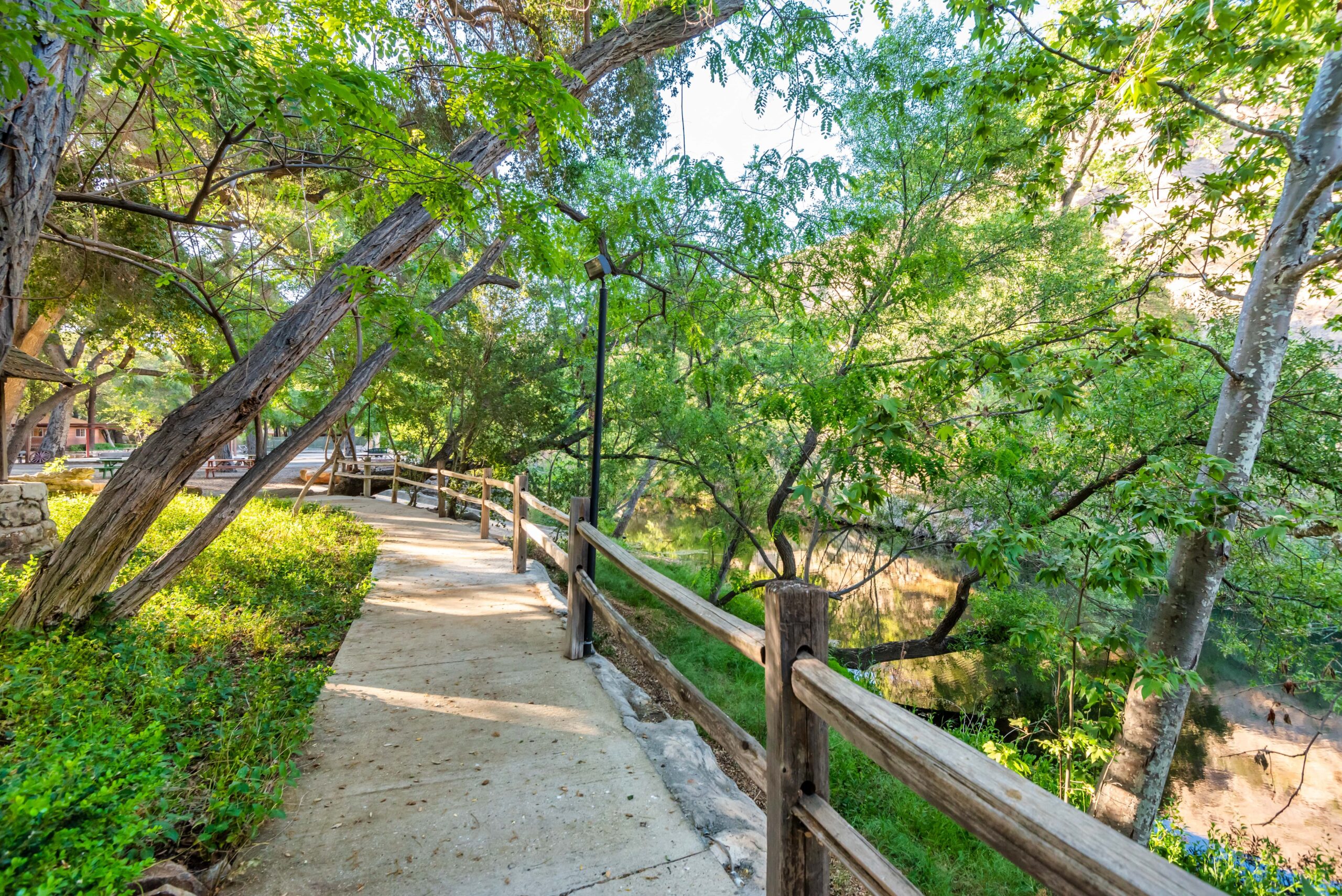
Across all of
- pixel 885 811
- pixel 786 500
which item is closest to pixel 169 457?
pixel 885 811

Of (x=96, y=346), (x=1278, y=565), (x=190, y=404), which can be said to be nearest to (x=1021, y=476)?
(x=1278, y=565)

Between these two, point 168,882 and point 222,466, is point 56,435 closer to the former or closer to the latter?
point 222,466

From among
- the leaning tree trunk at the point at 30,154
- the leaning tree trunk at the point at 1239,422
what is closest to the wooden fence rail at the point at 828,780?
the leaning tree trunk at the point at 1239,422

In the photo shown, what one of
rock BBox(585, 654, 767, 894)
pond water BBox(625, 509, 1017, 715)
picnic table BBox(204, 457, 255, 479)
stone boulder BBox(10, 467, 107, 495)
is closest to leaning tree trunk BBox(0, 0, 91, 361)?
rock BBox(585, 654, 767, 894)

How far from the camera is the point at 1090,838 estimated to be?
821 millimetres

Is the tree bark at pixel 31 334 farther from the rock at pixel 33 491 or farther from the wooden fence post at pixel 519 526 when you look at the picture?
the wooden fence post at pixel 519 526

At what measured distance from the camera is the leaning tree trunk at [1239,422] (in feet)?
10.6

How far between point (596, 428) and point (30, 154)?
3.10 meters

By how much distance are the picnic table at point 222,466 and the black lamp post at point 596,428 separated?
20272mm

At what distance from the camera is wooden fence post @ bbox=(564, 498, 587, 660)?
3846mm

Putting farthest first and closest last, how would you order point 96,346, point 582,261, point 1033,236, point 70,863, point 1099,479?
point 96,346, point 1033,236, point 1099,479, point 582,261, point 70,863

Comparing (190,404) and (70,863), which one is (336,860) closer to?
(70,863)

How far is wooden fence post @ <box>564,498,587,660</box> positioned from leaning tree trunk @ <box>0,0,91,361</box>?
9.39 ft

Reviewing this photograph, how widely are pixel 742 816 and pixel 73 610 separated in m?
4.16
